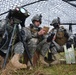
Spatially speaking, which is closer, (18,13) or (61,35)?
(18,13)

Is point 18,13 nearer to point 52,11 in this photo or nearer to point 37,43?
point 37,43

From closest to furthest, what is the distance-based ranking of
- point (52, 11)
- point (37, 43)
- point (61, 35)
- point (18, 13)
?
point (18, 13) < point (37, 43) < point (61, 35) < point (52, 11)

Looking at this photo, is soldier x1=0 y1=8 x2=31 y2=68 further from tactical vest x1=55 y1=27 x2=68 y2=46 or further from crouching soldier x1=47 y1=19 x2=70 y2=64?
tactical vest x1=55 y1=27 x2=68 y2=46

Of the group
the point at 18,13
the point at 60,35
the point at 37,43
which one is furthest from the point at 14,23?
the point at 60,35

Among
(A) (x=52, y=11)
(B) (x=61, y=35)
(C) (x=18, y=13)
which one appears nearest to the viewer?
(C) (x=18, y=13)

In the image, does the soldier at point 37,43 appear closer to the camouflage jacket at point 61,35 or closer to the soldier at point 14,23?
the soldier at point 14,23

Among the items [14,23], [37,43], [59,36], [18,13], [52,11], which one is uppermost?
[18,13]

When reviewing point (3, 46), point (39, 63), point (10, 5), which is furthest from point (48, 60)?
point (10, 5)

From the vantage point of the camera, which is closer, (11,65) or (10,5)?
(11,65)

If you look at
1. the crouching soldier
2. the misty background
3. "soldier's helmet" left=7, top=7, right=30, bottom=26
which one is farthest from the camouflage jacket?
the misty background

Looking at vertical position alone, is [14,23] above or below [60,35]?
above

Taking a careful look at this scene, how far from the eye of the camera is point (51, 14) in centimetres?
1202

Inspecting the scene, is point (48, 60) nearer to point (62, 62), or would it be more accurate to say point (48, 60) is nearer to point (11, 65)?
point (62, 62)

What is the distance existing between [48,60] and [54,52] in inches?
9.1
